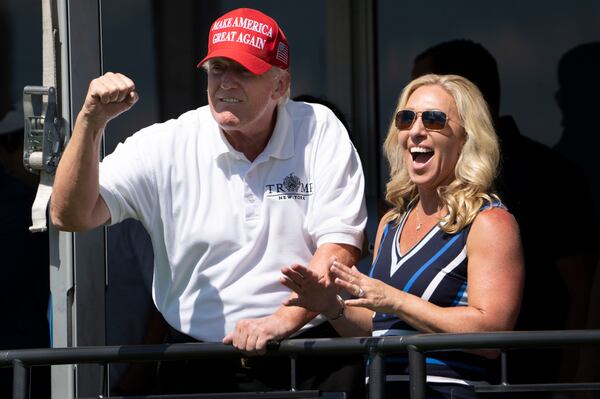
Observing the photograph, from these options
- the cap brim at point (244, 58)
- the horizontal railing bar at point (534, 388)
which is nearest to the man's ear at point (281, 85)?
the cap brim at point (244, 58)

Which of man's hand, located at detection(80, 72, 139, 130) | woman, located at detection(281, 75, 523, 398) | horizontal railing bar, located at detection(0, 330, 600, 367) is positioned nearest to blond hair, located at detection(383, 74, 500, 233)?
woman, located at detection(281, 75, 523, 398)

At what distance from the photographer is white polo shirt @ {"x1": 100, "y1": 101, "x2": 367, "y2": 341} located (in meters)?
3.20

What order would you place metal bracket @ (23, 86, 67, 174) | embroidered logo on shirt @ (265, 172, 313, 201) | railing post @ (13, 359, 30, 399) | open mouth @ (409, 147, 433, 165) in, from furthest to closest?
metal bracket @ (23, 86, 67, 174) → embroidered logo on shirt @ (265, 172, 313, 201) → open mouth @ (409, 147, 433, 165) → railing post @ (13, 359, 30, 399)

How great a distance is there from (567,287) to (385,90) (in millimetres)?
927

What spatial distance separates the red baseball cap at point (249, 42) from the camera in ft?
10.5

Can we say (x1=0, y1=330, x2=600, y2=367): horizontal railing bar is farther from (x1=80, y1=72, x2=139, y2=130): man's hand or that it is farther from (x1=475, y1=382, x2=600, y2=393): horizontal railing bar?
(x1=80, y1=72, x2=139, y2=130): man's hand

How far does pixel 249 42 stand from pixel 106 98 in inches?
20.1

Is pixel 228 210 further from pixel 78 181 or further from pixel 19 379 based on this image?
pixel 19 379

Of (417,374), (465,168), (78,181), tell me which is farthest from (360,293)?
(78,181)

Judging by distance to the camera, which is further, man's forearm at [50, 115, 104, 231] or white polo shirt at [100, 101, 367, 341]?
white polo shirt at [100, 101, 367, 341]

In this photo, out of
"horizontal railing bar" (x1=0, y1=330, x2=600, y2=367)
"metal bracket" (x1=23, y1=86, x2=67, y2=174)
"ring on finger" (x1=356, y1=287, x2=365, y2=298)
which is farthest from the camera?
"metal bracket" (x1=23, y1=86, x2=67, y2=174)

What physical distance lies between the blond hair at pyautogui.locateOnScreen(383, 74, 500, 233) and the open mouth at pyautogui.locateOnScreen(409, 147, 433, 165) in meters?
0.09

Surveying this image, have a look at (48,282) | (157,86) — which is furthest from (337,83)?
(48,282)

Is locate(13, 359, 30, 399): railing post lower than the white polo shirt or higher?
lower
